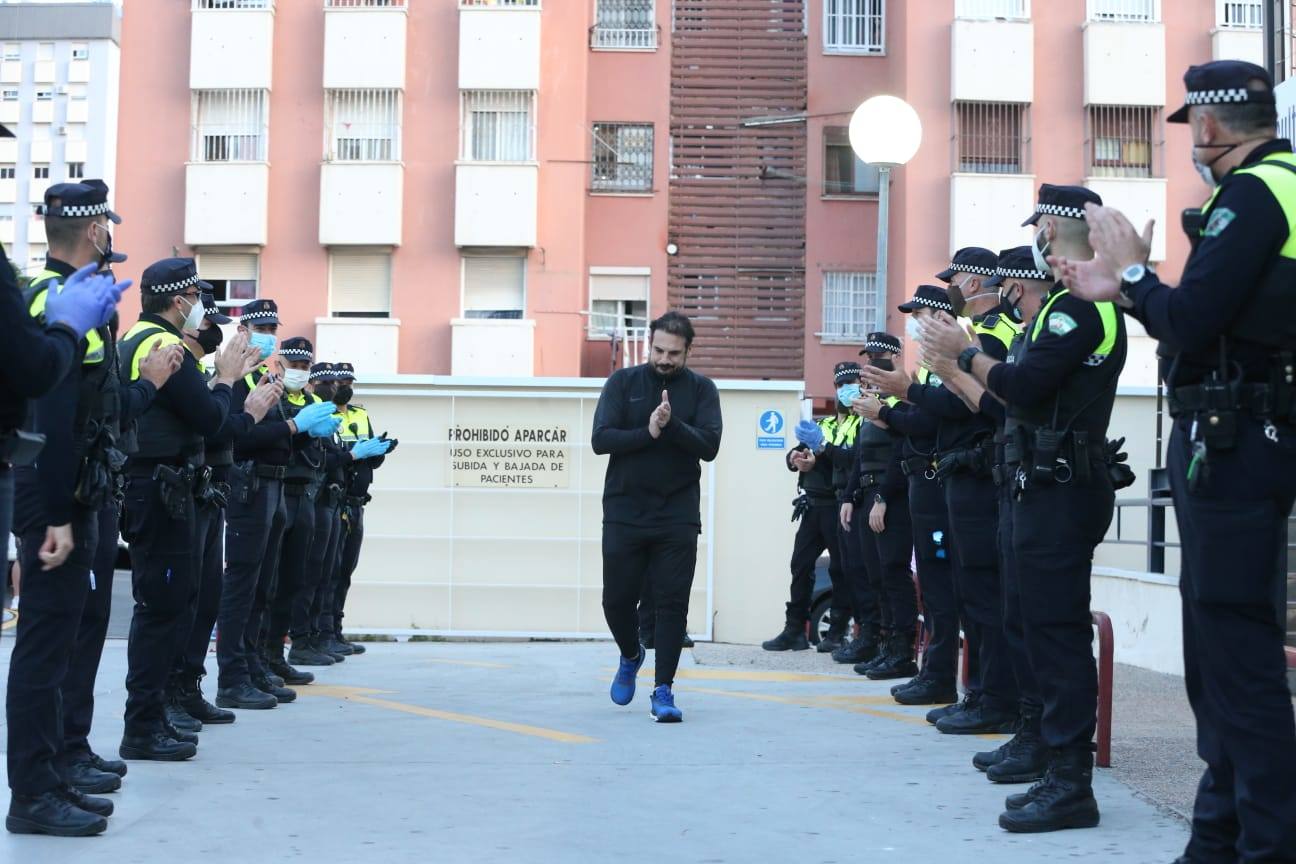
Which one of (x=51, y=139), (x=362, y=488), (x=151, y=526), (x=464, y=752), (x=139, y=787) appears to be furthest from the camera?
(x=51, y=139)

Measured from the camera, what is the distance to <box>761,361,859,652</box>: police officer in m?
14.7

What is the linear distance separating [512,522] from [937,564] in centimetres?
933

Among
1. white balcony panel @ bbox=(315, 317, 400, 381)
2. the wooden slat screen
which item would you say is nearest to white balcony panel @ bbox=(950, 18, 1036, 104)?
the wooden slat screen

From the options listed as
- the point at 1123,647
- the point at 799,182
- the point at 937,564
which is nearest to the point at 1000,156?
the point at 799,182

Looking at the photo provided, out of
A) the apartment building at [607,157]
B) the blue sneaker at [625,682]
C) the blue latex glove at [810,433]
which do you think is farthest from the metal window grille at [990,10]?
the blue sneaker at [625,682]

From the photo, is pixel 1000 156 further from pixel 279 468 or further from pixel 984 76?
pixel 279 468

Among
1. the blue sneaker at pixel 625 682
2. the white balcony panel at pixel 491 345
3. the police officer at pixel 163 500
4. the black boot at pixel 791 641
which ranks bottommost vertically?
the black boot at pixel 791 641

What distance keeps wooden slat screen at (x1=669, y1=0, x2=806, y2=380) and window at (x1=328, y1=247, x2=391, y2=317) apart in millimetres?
5680

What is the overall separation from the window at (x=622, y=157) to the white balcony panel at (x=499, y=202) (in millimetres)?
1681

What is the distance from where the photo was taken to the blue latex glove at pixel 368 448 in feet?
44.5

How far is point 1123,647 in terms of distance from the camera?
1454 centimetres

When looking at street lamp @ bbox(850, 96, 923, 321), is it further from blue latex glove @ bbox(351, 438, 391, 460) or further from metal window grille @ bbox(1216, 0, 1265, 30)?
metal window grille @ bbox(1216, 0, 1265, 30)

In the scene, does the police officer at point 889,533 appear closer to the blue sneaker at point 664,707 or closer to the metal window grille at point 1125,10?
the blue sneaker at point 664,707

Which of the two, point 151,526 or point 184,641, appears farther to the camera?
point 184,641
